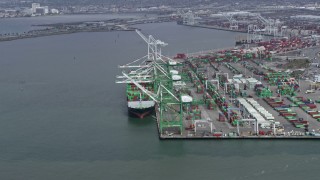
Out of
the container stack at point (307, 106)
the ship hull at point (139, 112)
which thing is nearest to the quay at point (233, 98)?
the container stack at point (307, 106)

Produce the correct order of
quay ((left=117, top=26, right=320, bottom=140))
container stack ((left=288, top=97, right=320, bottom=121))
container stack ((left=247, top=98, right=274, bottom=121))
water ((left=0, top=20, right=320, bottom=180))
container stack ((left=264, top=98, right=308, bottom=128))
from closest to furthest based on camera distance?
water ((left=0, top=20, right=320, bottom=180))
quay ((left=117, top=26, right=320, bottom=140))
container stack ((left=264, top=98, right=308, bottom=128))
container stack ((left=247, top=98, right=274, bottom=121))
container stack ((left=288, top=97, right=320, bottom=121))

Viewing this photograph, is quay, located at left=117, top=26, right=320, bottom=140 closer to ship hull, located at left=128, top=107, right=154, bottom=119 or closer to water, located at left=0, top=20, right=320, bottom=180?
ship hull, located at left=128, top=107, right=154, bottom=119

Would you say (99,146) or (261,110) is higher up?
(261,110)

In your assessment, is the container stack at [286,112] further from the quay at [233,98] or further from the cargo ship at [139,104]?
the cargo ship at [139,104]

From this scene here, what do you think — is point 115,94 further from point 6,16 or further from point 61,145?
point 6,16

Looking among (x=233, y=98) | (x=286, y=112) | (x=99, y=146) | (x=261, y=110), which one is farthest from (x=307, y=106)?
(x=99, y=146)

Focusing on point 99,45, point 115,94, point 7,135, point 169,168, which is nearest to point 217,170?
point 169,168

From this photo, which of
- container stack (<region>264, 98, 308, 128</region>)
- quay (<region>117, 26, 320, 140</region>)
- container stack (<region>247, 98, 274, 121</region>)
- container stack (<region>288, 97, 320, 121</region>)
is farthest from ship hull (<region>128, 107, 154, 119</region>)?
container stack (<region>288, 97, 320, 121</region>)

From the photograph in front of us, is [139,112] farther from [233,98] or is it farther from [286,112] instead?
[286,112]
